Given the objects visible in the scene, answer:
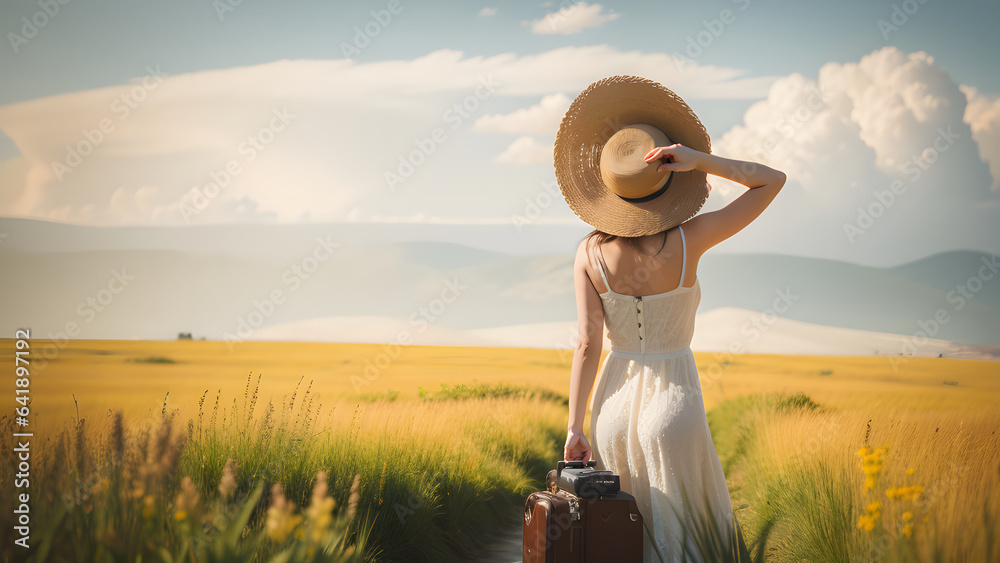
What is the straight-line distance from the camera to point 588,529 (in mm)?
2945

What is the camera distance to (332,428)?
5.38 meters

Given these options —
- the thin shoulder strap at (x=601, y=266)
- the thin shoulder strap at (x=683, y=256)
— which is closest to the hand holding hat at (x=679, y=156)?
the thin shoulder strap at (x=683, y=256)

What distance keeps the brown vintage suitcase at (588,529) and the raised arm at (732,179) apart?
141cm

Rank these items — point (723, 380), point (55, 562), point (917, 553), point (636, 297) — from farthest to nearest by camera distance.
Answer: point (723, 380)
point (636, 297)
point (917, 553)
point (55, 562)

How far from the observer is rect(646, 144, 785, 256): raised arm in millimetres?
3168

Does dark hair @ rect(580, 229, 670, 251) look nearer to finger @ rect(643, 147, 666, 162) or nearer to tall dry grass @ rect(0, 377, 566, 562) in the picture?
finger @ rect(643, 147, 666, 162)

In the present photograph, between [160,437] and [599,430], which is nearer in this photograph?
[160,437]

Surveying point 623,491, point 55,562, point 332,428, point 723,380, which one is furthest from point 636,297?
point 723,380

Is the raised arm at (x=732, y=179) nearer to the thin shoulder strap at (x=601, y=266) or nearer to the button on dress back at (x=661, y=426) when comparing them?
the button on dress back at (x=661, y=426)

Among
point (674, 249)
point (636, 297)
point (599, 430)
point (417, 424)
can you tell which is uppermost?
point (674, 249)

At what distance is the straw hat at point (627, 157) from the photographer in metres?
3.35

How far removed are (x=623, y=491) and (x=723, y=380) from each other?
1205 cm

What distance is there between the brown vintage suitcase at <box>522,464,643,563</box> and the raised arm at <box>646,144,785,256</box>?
1.41 metres

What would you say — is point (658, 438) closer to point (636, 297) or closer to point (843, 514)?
point (636, 297)
